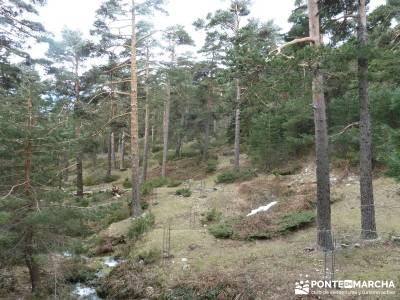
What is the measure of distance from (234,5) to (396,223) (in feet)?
55.3

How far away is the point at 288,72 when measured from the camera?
891cm

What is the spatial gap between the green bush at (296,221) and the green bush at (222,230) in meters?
1.73

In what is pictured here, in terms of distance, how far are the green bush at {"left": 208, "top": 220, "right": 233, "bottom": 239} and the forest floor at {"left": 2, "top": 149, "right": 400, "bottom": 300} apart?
0.19 meters

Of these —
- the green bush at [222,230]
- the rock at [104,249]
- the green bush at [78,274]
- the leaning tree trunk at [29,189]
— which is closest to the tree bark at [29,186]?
the leaning tree trunk at [29,189]

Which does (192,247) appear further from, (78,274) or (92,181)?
(92,181)

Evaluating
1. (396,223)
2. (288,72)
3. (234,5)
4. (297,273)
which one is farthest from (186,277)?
(234,5)

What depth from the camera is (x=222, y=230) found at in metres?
12.2

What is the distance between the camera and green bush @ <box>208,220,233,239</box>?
12.1m

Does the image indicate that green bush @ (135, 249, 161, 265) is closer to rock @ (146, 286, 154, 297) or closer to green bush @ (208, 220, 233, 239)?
rock @ (146, 286, 154, 297)

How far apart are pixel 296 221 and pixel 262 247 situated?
6.35 feet

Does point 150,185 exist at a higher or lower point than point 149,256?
higher

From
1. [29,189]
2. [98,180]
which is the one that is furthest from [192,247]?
[98,180]

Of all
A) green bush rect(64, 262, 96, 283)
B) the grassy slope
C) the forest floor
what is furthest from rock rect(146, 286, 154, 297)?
green bush rect(64, 262, 96, 283)

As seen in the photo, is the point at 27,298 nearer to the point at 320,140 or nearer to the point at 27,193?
Answer: the point at 27,193
